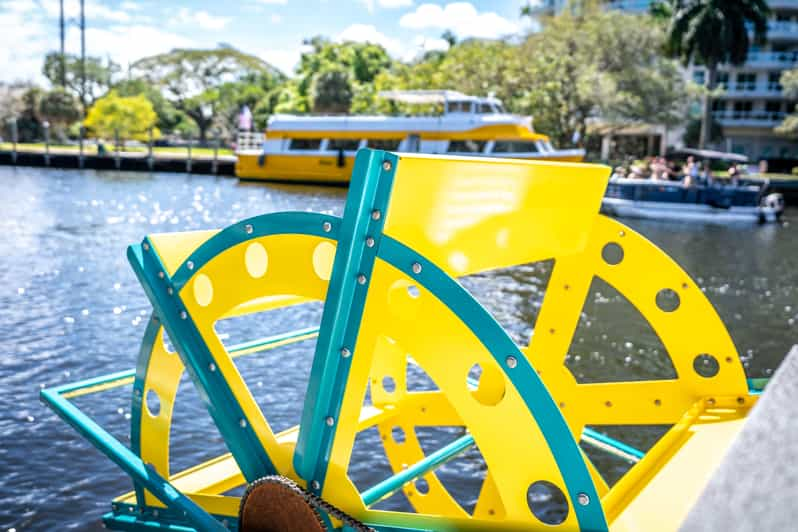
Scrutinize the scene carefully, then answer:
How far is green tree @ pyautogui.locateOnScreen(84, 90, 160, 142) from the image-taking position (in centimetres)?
7469

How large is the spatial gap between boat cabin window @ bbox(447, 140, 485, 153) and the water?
1296cm

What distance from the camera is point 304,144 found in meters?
43.7

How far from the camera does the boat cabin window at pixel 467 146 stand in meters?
39.7

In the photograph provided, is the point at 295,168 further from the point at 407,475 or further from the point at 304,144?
the point at 407,475

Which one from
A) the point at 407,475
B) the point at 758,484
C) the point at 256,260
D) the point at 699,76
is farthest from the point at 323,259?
the point at 699,76

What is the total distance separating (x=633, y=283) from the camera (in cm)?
431

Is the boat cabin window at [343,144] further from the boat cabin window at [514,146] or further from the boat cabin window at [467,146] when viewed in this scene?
the boat cabin window at [514,146]

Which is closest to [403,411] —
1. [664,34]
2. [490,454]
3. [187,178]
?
[490,454]

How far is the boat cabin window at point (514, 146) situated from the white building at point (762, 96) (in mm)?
27561

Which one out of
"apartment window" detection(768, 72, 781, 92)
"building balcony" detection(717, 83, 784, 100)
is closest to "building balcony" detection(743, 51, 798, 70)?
"apartment window" detection(768, 72, 781, 92)

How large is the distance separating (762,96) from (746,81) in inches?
93.7

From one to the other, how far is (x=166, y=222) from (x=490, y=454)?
23943 millimetres

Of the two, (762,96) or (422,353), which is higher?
A: (762,96)

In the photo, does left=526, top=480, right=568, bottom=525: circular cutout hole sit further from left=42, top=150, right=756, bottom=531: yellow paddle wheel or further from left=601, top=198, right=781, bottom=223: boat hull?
left=601, top=198, right=781, bottom=223: boat hull
